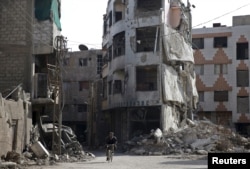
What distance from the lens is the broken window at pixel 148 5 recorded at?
3872cm

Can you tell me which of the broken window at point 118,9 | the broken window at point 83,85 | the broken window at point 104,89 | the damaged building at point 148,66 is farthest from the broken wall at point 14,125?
the broken window at point 83,85

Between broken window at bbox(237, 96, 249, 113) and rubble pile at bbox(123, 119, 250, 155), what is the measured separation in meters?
14.2

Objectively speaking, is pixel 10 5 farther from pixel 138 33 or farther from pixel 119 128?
pixel 119 128

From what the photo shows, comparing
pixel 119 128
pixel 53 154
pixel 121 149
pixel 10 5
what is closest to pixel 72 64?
pixel 119 128

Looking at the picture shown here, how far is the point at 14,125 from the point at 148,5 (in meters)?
20.5

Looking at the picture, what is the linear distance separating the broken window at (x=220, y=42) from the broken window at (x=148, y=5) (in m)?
15.8

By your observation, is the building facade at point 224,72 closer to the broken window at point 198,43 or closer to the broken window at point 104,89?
the broken window at point 198,43

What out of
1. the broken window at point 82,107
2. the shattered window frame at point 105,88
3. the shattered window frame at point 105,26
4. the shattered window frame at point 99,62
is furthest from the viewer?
the shattered window frame at point 99,62

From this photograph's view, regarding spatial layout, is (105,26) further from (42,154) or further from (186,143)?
(42,154)

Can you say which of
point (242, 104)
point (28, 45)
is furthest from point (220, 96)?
point (28, 45)

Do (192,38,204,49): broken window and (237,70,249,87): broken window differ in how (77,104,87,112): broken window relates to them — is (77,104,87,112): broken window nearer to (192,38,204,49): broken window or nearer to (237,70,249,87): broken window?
(192,38,204,49): broken window

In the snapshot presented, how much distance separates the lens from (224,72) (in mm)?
51625

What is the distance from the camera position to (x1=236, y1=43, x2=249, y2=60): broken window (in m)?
51.0

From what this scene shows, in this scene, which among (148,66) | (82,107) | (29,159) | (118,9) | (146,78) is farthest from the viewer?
(82,107)
